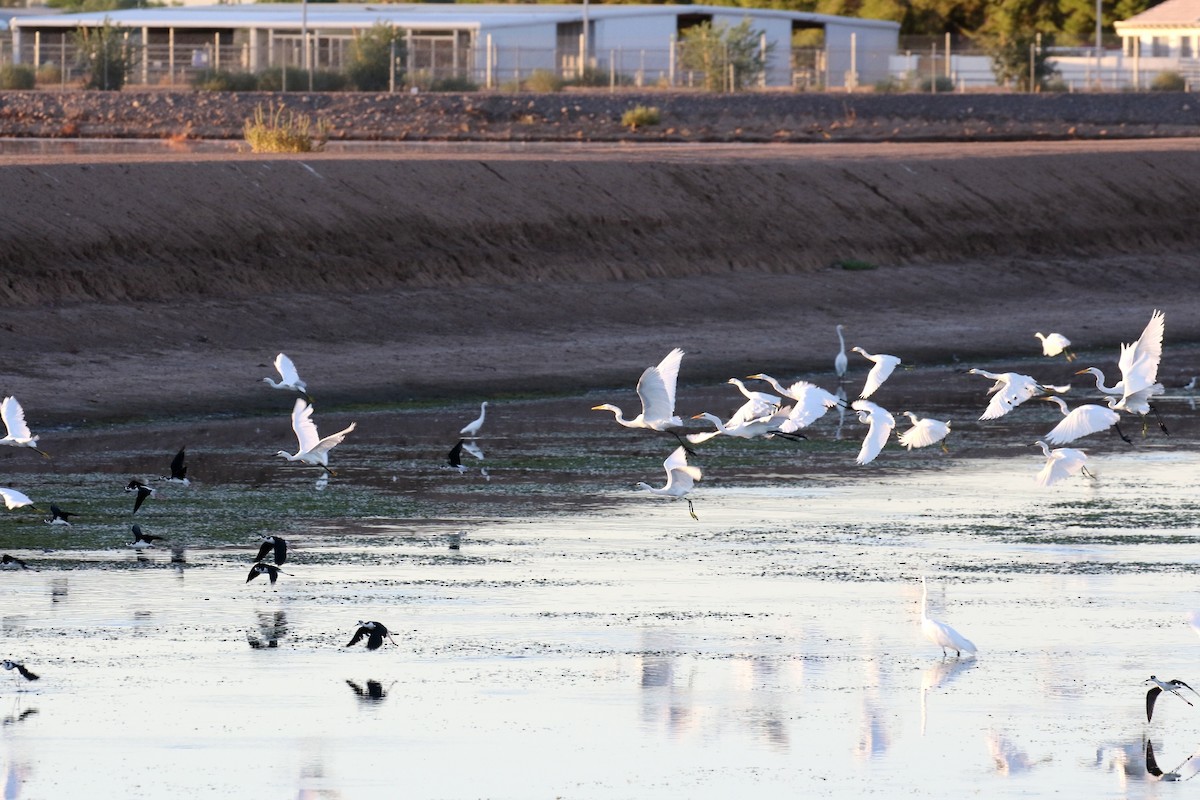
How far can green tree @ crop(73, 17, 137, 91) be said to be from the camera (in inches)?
2660

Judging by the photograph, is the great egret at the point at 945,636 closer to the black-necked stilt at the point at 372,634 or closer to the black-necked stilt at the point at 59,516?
the black-necked stilt at the point at 372,634

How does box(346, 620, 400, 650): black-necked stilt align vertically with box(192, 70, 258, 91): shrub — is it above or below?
below

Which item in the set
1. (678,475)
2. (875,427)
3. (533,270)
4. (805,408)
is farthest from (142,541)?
(533,270)

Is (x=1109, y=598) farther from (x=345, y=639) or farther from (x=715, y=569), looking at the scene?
(x=345, y=639)

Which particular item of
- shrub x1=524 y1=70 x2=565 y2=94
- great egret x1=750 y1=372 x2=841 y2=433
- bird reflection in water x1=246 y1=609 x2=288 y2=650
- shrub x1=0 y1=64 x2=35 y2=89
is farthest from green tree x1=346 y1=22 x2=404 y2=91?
bird reflection in water x1=246 y1=609 x2=288 y2=650

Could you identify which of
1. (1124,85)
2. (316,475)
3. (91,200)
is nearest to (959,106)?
(1124,85)

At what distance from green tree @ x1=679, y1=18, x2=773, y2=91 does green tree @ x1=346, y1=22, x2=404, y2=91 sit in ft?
30.5

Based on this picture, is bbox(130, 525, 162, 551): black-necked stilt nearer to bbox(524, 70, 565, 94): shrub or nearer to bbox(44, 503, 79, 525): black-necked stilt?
bbox(44, 503, 79, 525): black-necked stilt

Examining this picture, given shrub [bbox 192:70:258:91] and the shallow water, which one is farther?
shrub [bbox 192:70:258:91]

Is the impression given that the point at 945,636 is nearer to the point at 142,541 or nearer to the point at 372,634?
the point at 372,634

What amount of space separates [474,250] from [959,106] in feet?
107

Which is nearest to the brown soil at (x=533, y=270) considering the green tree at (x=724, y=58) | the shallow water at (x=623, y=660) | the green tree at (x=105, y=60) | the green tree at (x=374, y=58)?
the shallow water at (x=623, y=660)

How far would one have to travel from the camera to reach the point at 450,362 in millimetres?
26625

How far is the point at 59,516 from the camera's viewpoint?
15922 millimetres
